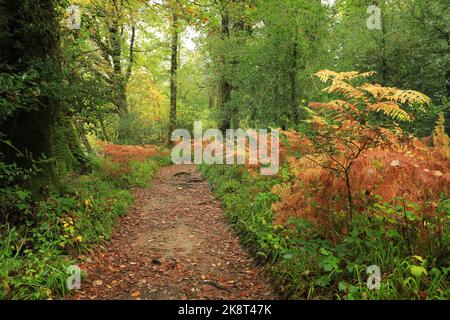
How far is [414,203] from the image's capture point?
3.63m

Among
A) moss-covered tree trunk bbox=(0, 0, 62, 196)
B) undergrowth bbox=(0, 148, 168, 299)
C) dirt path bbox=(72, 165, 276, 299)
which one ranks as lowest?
dirt path bbox=(72, 165, 276, 299)

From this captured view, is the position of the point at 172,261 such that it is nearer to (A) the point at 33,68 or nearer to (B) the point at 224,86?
(A) the point at 33,68

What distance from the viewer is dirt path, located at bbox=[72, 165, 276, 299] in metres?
4.05

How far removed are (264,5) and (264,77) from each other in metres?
2.13

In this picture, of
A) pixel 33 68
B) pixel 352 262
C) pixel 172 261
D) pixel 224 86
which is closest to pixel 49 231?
pixel 172 261

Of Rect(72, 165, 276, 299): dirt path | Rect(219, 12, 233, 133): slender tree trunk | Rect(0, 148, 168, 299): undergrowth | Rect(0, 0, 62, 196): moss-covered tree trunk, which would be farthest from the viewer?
Rect(219, 12, 233, 133): slender tree trunk

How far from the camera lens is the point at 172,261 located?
16.1ft

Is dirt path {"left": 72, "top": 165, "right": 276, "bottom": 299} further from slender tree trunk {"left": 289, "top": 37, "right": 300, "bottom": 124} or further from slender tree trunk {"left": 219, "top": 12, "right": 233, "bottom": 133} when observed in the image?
slender tree trunk {"left": 219, "top": 12, "right": 233, "bottom": 133}

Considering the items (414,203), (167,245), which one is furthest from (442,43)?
(167,245)

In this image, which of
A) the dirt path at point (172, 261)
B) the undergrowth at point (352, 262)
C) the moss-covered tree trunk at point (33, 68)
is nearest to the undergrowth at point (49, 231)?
the dirt path at point (172, 261)

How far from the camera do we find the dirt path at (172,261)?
4055 millimetres

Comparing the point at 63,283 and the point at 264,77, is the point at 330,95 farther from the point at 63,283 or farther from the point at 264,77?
the point at 63,283

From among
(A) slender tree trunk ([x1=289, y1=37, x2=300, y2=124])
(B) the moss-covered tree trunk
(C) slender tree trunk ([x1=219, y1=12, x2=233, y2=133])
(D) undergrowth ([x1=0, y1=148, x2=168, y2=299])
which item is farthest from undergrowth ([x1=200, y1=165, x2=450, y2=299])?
(C) slender tree trunk ([x1=219, y1=12, x2=233, y2=133])
